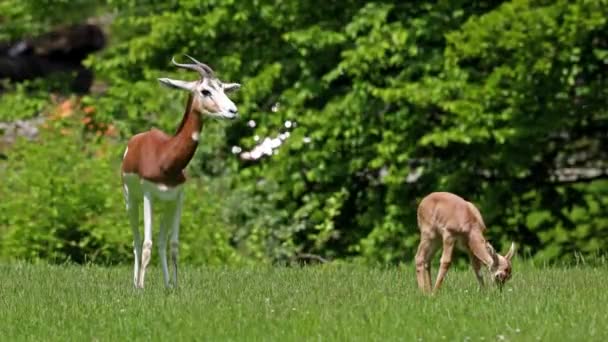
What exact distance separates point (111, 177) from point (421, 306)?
10240 mm

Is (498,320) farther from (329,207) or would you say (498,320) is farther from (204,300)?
(329,207)

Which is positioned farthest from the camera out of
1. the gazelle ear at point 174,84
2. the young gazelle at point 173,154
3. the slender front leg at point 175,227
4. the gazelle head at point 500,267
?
the slender front leg at point 175,227

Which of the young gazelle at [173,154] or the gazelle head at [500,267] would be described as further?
the young gazelle at [173,154]

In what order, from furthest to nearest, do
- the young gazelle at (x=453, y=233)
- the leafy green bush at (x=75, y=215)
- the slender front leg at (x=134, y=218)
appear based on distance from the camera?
1. the leafy green bush at (x=75, y=215)
2. the slender front leg at (x=134, y=218)
3. the young gazelle at (x=453, y=233)

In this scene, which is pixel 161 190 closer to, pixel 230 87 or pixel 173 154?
pixel 173 154

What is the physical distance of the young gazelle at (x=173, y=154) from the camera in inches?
539

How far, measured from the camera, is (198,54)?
82.0 ft

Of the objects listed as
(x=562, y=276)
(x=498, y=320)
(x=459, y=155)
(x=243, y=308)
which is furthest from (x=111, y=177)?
(x=498, y=320)

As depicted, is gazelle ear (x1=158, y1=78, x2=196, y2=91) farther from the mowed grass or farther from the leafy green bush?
the leafy green bush

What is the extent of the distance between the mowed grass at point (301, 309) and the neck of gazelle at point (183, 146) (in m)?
1.07

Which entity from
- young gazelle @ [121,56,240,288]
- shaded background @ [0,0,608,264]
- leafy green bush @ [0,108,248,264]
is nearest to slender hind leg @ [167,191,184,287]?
young gazelle @ [121,56,240,288]

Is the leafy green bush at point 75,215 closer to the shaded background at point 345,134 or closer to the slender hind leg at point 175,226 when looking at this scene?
the shaded background at point 345,134

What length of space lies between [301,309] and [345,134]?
10.6 meters

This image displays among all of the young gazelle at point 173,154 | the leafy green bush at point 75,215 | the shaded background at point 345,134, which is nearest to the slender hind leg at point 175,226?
the young gazelle at point 173,154
